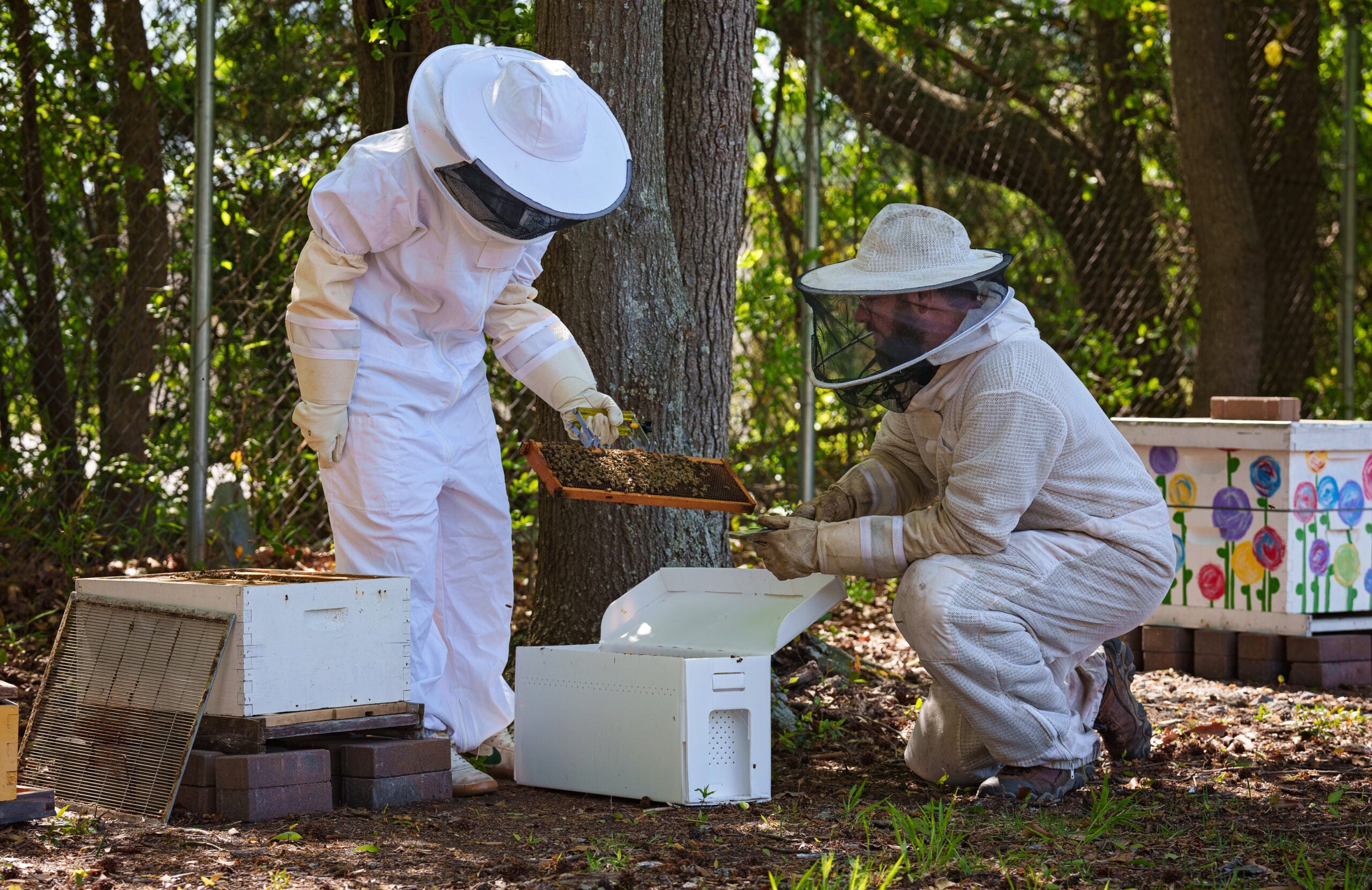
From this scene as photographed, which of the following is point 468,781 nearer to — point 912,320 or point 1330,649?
point 912,320

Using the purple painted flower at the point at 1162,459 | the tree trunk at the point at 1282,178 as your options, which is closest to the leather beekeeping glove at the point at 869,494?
the purple painted flower at the point at 1162,459

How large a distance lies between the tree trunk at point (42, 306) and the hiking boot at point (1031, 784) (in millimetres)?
4015

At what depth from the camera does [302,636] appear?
293 cm

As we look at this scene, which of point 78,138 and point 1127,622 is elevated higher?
point 78,138

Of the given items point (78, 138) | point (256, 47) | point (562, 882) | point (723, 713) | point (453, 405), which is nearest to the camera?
point (562, 882)

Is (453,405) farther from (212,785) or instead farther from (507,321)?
(212,785)

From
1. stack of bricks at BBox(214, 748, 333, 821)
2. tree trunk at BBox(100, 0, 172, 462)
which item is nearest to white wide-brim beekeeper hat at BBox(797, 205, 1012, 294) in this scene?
stack of bricks at BBox(214, 748, 333, 821)

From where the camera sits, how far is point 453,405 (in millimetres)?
3480

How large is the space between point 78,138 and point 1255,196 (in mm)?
6754

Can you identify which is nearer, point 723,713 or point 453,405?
point 723,713

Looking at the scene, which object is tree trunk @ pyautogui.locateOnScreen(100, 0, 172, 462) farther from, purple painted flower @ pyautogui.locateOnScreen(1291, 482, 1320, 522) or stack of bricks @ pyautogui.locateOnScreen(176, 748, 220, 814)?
purple painted flower @ pyautogui.locateOnScreen(1291, 482, 1320, 522)

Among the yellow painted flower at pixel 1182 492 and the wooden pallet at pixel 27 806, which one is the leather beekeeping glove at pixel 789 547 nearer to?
the wooden pallet at pixel 27 806

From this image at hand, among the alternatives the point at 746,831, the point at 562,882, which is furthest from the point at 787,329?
the point at 562,882

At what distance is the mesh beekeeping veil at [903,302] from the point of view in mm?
3184
